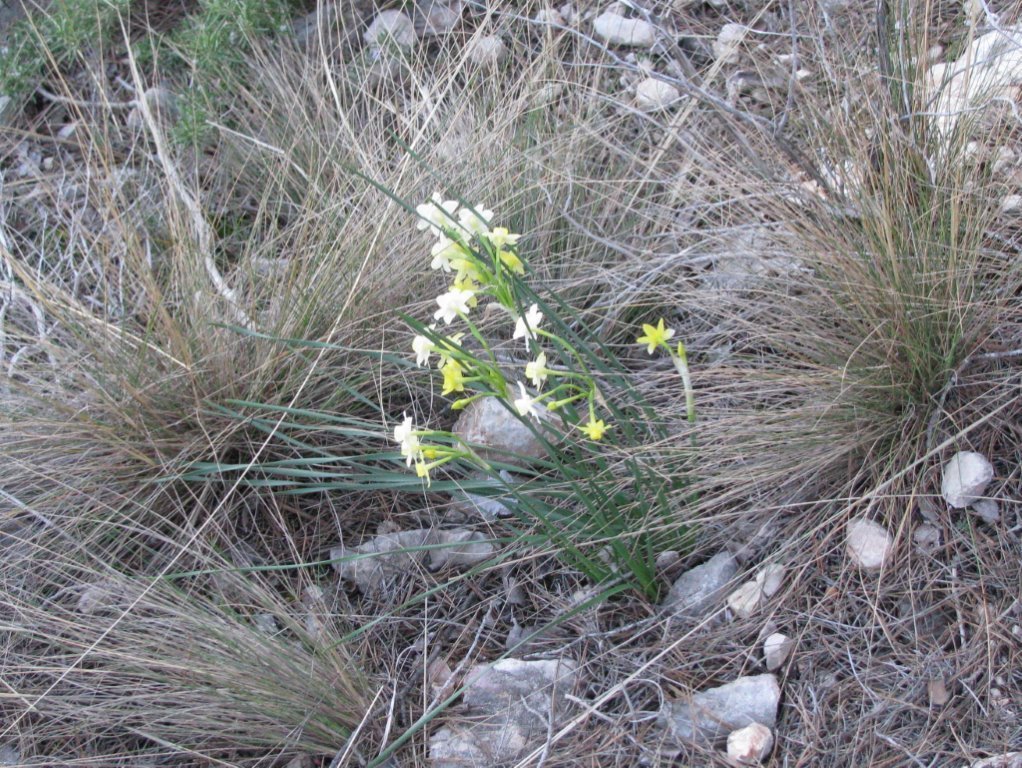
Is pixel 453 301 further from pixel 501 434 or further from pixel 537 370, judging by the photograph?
pixel 501 434

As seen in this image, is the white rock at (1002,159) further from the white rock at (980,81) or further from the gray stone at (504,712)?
the gray stone at (504,712)

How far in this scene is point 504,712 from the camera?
162 centimetres

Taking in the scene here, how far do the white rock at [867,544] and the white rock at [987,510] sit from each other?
0.15 meters

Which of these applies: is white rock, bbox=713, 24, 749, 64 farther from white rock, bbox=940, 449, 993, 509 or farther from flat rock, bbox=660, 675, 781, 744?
flat rock, bbox=660, 675, 781, 744

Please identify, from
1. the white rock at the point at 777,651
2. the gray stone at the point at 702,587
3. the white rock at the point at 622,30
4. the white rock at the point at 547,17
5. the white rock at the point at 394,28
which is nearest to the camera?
the white rock at the point at 777,651

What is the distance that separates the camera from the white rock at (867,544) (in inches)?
62.6

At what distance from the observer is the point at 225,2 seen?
9.08ft

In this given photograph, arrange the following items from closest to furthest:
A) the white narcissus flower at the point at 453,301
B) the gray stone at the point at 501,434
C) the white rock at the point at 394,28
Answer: the white narcissus flower at the point at 453,301
the gray stone at the point at 501,434
the white rock at the point at 394,28

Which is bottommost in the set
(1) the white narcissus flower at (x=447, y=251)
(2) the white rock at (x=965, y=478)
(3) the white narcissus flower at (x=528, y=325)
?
(2) the white rock at (x=965, y=478)

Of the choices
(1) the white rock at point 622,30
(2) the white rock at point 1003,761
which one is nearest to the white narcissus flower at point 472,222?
(2) the white rock at point 1003,761

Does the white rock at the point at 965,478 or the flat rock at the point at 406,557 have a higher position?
the white rock at the point at 965,478

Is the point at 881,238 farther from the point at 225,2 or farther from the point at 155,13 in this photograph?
the point at 155,13

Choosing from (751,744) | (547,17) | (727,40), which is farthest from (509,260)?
(727,40)

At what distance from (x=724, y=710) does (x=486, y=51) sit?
1.80 metres
